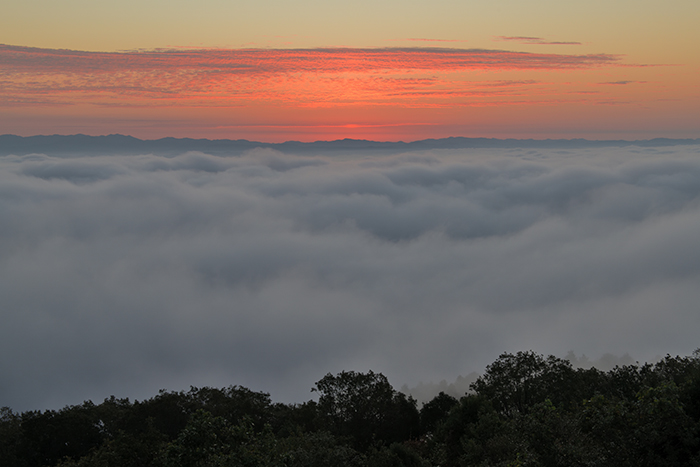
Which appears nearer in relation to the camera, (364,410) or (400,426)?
(364,410)

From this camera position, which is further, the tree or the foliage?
the tree

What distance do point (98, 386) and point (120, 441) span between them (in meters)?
121

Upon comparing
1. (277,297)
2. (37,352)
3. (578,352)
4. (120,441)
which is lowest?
(120,441)

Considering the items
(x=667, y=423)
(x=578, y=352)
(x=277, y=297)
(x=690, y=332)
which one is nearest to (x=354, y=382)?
(x=667, y=423)

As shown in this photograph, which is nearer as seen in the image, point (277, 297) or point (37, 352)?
point (37, 352)

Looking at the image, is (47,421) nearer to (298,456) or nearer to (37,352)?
(298,456)

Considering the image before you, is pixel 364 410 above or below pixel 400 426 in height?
above

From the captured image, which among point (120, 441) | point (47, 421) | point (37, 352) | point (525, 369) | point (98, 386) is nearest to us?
point (120, 441)

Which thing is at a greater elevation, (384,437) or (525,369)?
(525,369)

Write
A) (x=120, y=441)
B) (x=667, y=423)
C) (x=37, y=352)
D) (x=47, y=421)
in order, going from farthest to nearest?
1. (x=37, y=352)
2. (x=47, y=421)
3. (x=120, y=441)
4. (x=667, y=423)

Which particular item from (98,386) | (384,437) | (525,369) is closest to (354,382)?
(384,437)

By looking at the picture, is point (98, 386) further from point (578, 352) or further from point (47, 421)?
point (578, 352)

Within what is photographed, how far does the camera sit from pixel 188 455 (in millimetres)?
15172

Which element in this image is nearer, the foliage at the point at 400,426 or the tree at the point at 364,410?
the foliage at the point at 400,426
